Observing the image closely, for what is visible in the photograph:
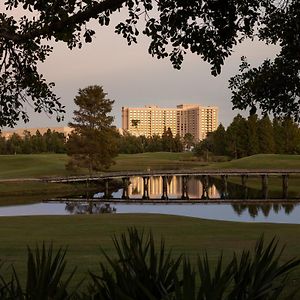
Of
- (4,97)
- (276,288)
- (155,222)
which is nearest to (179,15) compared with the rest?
(4,97)

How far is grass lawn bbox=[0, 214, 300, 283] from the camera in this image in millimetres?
13594

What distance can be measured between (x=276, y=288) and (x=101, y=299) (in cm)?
113

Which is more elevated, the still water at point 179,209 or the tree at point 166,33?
the tree at point 166,33

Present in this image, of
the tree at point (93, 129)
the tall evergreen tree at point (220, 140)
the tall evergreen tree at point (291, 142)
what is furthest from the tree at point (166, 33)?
the tall evergreen tree at point (220, 140)

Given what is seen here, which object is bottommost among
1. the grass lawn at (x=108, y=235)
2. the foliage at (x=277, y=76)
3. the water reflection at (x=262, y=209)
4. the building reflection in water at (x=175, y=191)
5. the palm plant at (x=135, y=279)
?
the building reflection in water at (x=175, y=191)

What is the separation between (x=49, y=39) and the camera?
298 inches

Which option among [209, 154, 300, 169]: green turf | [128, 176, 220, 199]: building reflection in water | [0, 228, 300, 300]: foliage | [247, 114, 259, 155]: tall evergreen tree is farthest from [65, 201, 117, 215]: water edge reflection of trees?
[247, 114, 259, 155]: tall evergreen tree

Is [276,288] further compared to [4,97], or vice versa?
[4,97]

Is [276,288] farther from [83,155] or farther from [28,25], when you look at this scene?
[83,155]

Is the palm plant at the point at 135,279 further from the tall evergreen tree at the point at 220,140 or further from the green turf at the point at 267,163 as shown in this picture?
the tall evergreen tree at the point at 220,140

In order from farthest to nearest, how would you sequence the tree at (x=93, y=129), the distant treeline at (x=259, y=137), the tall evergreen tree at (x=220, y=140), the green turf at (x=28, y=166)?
1. the tall evergreen tree at (x=220, y=140)
2. the distant treeline at (x=259, y=137)
3. the green turf at (x=28, y=166)
4. the tree at (x=93, y=129)

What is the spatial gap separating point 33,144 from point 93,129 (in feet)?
273

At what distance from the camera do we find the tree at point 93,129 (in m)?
68.1

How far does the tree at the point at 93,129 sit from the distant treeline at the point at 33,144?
73441mm
